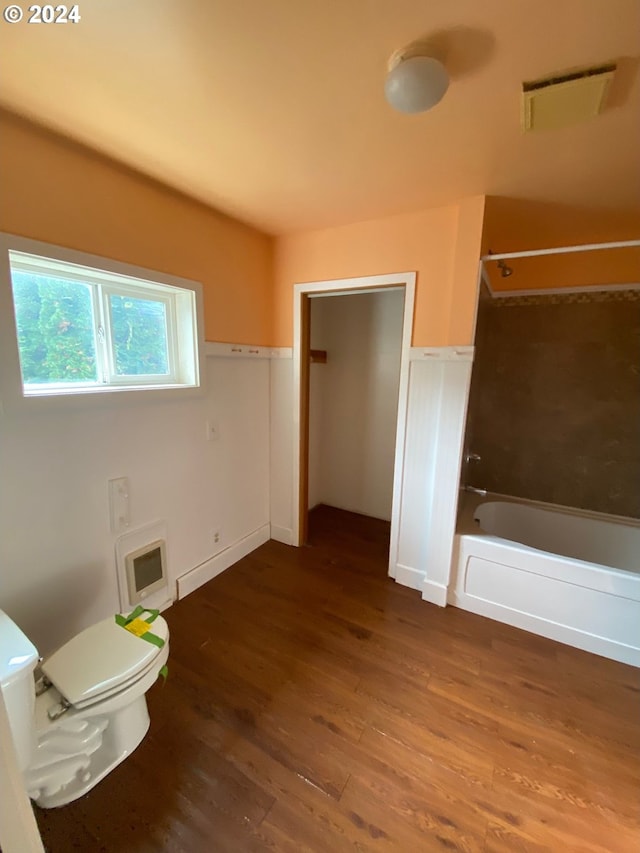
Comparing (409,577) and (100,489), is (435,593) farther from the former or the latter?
(100,489)

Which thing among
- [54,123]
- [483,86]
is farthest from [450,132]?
[54,123]

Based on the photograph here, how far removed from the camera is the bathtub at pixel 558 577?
1.72 meters

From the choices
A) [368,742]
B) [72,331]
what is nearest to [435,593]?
[368,742]

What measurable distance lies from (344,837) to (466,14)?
2.35 meters

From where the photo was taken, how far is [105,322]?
165 cm

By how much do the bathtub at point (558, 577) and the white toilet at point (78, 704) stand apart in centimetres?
174

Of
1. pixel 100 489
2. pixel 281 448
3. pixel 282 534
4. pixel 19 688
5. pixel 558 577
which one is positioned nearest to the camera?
pixel 19 688

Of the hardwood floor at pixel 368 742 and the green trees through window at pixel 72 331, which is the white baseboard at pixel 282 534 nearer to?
the hardwood floor at pixel 368 742

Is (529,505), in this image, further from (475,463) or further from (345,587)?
(345,587)

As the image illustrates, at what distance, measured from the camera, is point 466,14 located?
839 mm

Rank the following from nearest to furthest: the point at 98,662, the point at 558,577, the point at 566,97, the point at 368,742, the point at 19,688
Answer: the point at 19,688
the point at 566,97
the point at 98,662
the point at 368,742
the point at 558,577

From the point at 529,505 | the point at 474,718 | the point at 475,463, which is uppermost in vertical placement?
the point at 475,463

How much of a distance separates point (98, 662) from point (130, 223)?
1.88 metres

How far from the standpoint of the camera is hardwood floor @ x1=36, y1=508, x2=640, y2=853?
108cm
